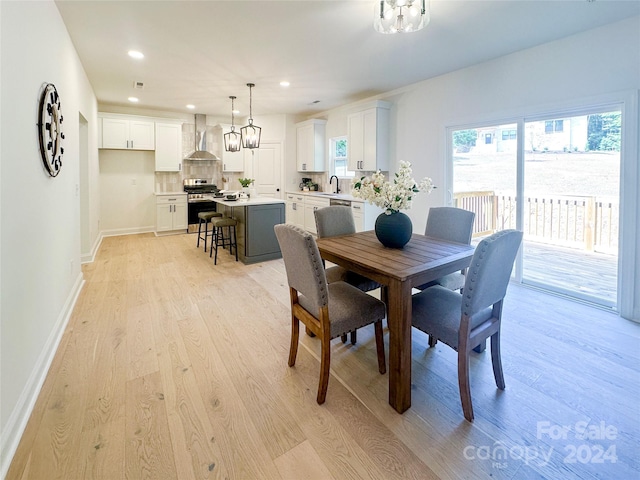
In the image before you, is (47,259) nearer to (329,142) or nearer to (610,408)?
(610,408)

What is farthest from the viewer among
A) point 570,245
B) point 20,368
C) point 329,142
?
point 329,142

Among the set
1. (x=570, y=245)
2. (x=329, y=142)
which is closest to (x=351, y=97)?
(x=329, y=142)

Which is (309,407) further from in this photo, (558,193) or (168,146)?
(168,146)

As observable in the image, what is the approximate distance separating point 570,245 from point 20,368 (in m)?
4.95

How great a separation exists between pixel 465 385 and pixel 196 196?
679 cm

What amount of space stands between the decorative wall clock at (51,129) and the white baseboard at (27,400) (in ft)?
4.21

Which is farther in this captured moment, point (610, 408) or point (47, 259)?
point (47, 259)

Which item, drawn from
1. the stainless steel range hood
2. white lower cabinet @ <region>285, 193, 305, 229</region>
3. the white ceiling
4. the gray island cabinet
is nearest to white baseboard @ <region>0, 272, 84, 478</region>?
the gray island cabinet

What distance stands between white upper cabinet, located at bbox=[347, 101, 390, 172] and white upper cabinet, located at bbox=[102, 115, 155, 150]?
4.31 m

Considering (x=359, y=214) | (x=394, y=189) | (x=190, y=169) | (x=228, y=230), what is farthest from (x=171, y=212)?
(x=394, y=189)

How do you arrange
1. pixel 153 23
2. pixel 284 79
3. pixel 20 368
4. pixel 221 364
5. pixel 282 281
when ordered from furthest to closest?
pixel 284 79 < pixel 282 281 < pixel 153 23 < pixel 221 364 < pixel 20 368

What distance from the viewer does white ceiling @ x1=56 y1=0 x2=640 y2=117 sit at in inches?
108

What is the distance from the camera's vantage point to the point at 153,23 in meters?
3.04

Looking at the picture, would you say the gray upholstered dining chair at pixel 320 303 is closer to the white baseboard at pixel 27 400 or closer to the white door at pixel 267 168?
the white baseboard at pixel 27 400
